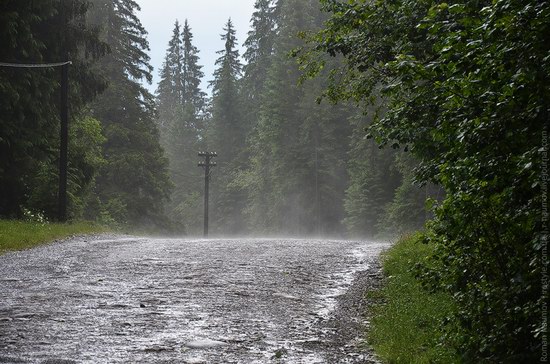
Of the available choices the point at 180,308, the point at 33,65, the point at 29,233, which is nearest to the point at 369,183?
the point at 33,65

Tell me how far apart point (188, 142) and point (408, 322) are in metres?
85.9

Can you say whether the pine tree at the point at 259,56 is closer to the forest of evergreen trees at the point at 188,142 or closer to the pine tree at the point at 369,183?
the forest of evergreen trees at the point at 188,142

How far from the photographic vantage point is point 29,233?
1939 cm

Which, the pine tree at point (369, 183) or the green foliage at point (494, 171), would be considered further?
the pine tree at point (369, 183)

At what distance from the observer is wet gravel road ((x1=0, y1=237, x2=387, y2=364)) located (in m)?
6.61

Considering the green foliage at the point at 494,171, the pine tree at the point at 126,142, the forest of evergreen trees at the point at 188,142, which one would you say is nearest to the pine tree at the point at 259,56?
the forest of evergreen trees at the point at 188,142

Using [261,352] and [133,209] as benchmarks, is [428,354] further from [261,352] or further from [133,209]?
[133,209]

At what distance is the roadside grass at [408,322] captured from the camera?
6.61m

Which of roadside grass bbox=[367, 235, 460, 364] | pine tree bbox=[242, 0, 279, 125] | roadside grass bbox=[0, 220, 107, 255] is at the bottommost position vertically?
roadside grass bbox=[367, 235, 460, 364]

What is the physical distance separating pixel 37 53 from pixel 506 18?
2314 centimetres

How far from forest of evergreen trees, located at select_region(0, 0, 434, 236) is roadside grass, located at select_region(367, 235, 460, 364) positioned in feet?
15.9

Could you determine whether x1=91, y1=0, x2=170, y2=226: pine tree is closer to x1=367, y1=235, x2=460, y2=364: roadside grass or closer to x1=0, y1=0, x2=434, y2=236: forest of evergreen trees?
x1=0, y1=0, x2=434, y2=236: forest of evergreen trees

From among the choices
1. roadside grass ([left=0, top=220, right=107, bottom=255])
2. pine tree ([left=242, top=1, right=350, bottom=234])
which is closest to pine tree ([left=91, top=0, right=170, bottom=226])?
pine tree ([left=242, top=1, right=350, bottom=234])

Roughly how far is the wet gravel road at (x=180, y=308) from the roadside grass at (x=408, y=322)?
11.0 inches
